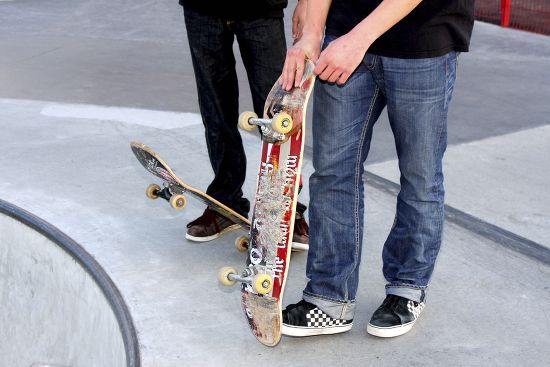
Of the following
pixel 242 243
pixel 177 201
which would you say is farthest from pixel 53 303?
pixel 242 243

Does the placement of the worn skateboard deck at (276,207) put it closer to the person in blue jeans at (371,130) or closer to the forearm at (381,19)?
the person in blue jeans at (371,130)

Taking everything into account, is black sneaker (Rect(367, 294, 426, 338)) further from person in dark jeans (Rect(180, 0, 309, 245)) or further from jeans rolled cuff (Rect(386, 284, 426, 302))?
person in dark jeans (Rect(180, 0, 309, 245))

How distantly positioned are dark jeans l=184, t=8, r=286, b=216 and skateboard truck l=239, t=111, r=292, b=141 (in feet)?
2.35

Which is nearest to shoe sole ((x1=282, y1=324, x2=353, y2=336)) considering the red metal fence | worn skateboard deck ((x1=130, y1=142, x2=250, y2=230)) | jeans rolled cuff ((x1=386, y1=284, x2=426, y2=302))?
jeans rolled cuff ((x1=386, y1=284, x2=426, y2=302))

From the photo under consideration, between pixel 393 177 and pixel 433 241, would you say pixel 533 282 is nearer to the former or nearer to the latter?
pixel 433 241

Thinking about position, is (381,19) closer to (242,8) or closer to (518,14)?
(242,8)

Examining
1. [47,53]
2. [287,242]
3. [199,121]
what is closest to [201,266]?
[287,242]

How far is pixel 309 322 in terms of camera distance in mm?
3041

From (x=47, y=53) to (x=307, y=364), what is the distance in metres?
5.65

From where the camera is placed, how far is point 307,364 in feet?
9.53

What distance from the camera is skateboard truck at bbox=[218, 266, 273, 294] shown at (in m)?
2.88

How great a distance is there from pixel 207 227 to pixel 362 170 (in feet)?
3.50

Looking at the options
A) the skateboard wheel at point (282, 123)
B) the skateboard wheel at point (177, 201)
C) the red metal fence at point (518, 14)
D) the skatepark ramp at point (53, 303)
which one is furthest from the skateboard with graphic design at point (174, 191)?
the red metal fence at point (518, 14)

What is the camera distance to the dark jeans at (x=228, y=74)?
3.58 metres
